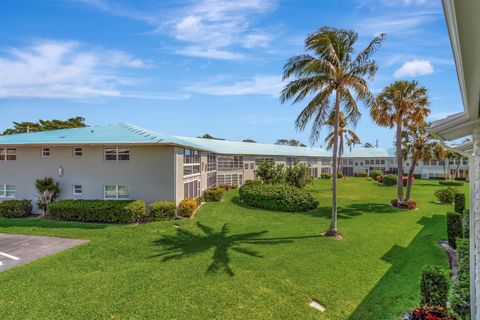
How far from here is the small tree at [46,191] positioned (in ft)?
61.9

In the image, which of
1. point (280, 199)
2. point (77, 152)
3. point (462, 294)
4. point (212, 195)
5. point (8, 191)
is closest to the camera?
point (462, 294)

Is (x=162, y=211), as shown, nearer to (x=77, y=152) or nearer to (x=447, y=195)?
(x=77, y=152)

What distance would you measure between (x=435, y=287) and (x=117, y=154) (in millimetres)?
18495

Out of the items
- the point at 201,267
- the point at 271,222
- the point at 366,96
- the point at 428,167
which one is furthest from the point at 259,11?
the point at 428,167

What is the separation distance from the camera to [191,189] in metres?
23.0

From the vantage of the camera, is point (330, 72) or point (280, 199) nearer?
point (330, 72)

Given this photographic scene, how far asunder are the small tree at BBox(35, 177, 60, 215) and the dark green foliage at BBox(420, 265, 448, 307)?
21.2 metres

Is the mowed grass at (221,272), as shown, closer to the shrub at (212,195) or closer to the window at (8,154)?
the window at (8,154)

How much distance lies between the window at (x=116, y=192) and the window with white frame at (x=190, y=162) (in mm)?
4267

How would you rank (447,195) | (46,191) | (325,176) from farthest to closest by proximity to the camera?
(325,176) < (447,195) < (46,191)

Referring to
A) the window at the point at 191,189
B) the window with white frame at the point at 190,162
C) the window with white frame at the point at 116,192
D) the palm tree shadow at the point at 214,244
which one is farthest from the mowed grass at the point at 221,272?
the window with white frame at the point at 190,162

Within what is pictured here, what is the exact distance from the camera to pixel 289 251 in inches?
486

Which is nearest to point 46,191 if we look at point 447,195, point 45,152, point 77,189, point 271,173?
point 77,189

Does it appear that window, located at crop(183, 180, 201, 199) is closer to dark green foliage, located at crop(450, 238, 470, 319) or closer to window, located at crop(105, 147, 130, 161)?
window, located at crop(105, 147, 130, 161)
